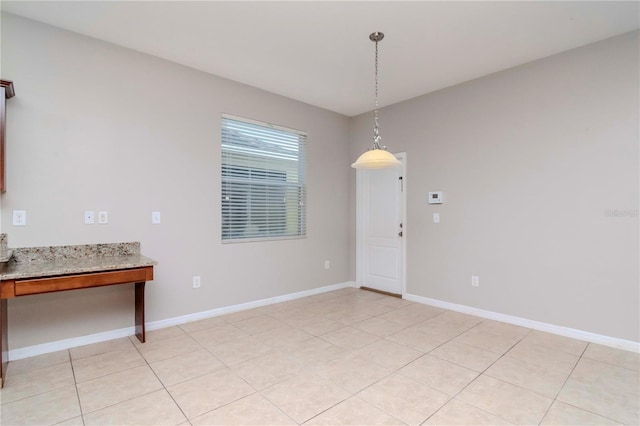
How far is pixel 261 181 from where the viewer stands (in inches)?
166

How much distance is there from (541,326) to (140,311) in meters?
4.01

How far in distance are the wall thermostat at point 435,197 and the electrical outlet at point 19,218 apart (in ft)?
13.9

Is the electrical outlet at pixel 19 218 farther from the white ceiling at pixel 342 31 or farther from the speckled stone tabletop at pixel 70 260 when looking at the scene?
the white ceiling at pixel 342 31

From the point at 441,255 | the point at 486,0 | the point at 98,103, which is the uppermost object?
the point at 486,0

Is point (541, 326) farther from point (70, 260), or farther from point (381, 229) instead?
point (70, 260)

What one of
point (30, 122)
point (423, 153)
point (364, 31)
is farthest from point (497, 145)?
point (30, 122)

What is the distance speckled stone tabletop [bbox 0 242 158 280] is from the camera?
234cm

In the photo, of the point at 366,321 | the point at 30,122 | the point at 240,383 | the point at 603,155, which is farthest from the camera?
the point at 366,321

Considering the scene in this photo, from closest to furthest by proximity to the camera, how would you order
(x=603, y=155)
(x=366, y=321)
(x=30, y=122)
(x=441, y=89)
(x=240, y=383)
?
(x=240, y=383) < (x=30, y=122) < (x=603, y=155) < (x=366, y=321) < (x=441, y=89)

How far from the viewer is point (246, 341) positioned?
3.04 m

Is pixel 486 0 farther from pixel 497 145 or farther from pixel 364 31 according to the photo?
pixel 497 145

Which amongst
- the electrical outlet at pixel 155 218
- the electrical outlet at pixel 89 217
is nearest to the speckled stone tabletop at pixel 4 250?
the electrical outlet at pixel 89 217

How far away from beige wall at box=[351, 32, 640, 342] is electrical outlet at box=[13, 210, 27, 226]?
414 centimetres

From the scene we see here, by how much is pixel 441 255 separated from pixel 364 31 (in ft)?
9.18
